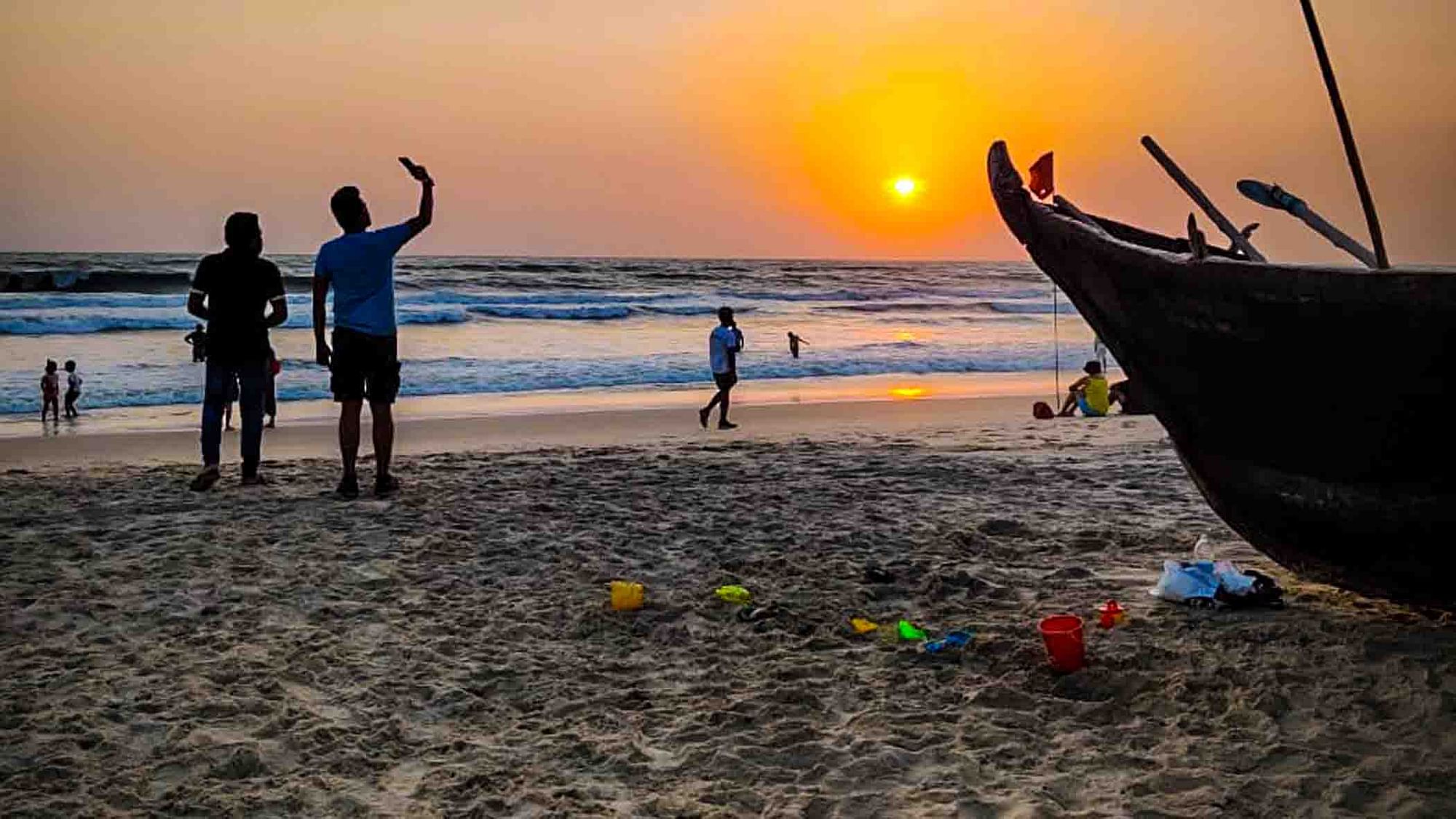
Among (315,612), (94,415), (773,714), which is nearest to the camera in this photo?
(773,714)

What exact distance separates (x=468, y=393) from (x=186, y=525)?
1043 cm

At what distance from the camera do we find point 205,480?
7.47 meters

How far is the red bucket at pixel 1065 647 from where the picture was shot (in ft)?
13.1

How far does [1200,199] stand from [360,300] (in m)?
4.36

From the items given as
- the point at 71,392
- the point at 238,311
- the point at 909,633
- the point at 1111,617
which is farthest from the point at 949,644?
the point at 71,392

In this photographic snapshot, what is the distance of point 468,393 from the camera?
16.7 meters

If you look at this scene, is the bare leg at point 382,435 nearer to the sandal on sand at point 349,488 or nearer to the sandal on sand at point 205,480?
the sandal on sand at point 349,488

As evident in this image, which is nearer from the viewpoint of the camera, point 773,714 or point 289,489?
point 773,714

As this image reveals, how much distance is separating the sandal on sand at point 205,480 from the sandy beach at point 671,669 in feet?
0.87

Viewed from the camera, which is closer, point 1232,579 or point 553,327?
point 1232,579

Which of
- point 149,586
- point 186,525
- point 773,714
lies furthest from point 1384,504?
point 186,525

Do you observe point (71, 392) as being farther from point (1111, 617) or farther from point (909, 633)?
point (1111, 617)

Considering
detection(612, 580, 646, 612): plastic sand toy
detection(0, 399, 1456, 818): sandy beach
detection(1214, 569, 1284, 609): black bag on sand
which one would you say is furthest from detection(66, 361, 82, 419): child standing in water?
detection(1214, 569, 1284, 609): black bag on sand

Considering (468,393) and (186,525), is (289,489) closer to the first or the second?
(186,525)
